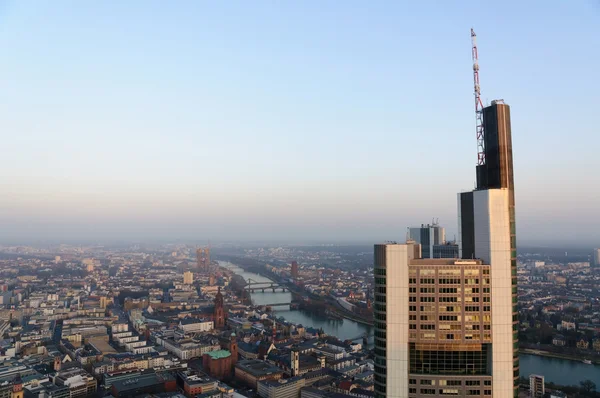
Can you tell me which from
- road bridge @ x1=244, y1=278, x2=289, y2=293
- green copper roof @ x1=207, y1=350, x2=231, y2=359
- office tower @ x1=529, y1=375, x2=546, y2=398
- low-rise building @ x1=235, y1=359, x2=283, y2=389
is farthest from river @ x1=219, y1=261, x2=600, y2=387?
green copper roof @ x1=207, y1=350, x2=231, y2=359

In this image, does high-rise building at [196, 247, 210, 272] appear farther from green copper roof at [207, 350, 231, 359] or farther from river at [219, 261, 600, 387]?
green copper roof at [207, 350, 231, 359]

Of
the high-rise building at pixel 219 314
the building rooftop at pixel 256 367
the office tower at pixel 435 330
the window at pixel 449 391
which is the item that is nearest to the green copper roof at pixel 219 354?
the building rooftop at pixel 256 367

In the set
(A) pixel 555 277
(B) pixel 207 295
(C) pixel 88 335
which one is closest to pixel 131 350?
(C) pixel 88 335

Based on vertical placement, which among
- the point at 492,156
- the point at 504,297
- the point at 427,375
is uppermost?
the point at 492,156

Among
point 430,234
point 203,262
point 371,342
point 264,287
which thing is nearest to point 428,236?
point 430,234

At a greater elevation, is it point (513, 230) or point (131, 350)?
point (513, 230)

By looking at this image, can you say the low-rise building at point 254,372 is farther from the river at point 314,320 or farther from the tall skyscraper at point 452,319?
the tall skyscraper at point 452,319

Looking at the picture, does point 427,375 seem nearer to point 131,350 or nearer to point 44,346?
point 131,350
